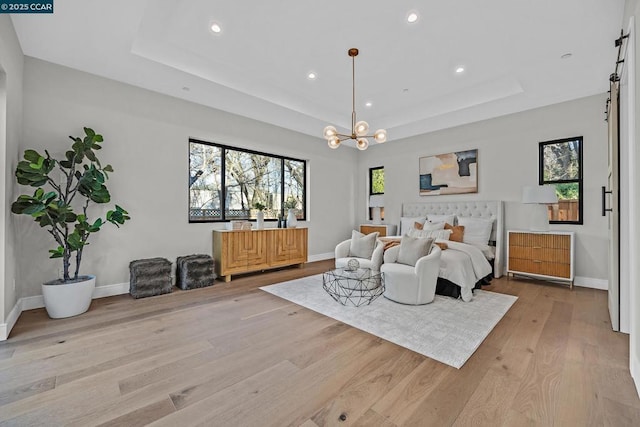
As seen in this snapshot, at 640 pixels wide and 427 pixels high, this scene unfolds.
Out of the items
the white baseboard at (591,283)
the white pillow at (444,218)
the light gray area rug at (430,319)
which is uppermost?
the white pillow at (444,218)

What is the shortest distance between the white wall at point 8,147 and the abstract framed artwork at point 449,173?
647 cm

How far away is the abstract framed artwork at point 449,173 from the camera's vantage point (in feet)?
18.4

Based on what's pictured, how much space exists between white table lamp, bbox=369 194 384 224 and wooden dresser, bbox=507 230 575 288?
2.86m

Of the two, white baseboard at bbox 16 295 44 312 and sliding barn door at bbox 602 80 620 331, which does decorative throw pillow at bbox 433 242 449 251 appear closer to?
sliding barn door at bbox 602 80 620 331

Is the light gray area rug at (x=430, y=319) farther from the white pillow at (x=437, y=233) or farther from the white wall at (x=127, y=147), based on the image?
the white wall at (x=127, y=147)

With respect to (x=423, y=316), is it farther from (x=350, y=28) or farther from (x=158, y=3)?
(x=158, y=3)

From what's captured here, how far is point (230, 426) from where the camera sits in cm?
153

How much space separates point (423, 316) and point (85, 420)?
2912 millimetres

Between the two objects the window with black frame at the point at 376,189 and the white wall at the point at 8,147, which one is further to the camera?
the window with black frame at the point at 376,189

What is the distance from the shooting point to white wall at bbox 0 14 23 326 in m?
2.57

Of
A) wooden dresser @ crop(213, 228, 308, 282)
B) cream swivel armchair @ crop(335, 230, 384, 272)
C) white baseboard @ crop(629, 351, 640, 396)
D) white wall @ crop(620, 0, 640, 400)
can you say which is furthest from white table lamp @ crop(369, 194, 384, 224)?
white baseboard @ crop(629, 351, 640, 396)

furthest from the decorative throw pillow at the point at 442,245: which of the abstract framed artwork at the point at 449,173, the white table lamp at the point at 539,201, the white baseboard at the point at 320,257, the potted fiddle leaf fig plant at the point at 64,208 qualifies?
the potted fiddle leaf fig plant at the point at 64,208

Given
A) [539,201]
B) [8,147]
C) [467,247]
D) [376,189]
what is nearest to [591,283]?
[539,201]

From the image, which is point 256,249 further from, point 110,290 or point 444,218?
point 444,218
